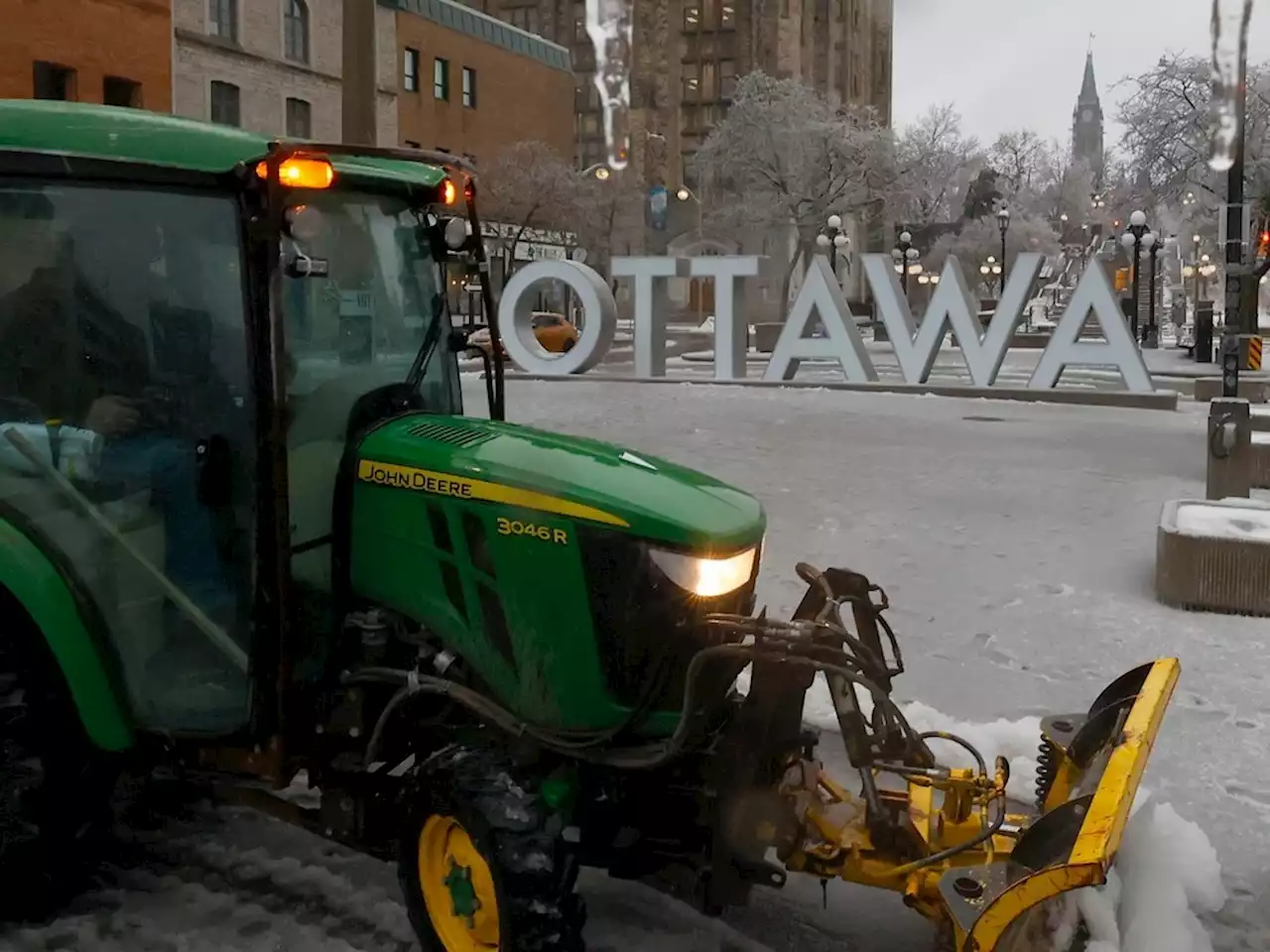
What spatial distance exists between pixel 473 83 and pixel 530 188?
6.30 metres

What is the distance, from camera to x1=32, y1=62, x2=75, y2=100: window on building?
97.0ft

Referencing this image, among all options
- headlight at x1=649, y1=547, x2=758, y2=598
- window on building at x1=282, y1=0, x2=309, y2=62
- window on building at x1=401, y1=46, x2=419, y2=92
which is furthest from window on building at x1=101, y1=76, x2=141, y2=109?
headlight at x1=649, y1=547, x2=758, y2=598

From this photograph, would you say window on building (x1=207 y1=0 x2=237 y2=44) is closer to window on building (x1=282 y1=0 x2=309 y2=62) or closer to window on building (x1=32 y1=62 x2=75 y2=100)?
window on building (x1=282 y1=0 x2=309 y2=62)

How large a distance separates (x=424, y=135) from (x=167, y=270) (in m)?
49.8

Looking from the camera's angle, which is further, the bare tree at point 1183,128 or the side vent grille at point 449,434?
the bare tree at point 1183,128

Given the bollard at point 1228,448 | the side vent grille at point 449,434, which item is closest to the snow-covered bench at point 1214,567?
the bollard at point 1228,448

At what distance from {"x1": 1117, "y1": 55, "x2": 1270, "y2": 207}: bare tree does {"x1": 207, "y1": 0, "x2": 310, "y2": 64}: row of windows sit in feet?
90.8

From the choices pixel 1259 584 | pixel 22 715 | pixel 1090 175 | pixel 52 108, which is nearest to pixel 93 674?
pixel 22 715

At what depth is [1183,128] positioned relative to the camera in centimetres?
4253

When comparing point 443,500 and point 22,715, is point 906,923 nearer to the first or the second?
point 443,500

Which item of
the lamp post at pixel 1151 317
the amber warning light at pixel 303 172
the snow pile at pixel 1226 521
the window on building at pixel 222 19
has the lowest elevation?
the snow pile at pixel 1226 521

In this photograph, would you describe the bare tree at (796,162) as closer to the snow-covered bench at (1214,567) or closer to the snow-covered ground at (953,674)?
the snow-covered ground at (953,674)

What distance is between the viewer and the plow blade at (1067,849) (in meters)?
3.10

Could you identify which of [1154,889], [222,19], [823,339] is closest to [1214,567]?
[1154,889]
